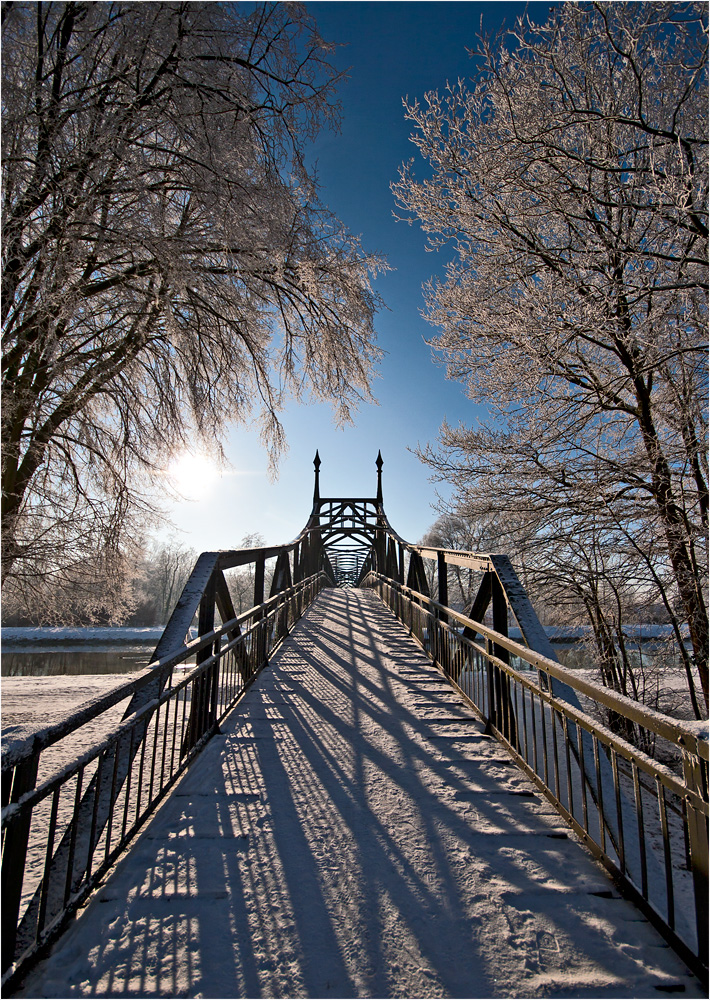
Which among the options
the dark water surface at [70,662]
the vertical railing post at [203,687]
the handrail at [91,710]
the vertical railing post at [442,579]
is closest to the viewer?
the handrail at [91,710]

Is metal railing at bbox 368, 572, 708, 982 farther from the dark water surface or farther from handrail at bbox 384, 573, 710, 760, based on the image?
the dark water surface

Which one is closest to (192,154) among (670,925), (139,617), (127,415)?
(127,415)

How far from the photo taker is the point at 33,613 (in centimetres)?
822

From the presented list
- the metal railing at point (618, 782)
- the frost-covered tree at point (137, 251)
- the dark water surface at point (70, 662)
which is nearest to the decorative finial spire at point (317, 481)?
the dark water surface at point (70, 662)

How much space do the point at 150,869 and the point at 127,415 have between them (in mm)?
6595

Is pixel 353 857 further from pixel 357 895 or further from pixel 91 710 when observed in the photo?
pixel 91 710

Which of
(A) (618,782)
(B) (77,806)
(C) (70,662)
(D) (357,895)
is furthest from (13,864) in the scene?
(C) (70,662)

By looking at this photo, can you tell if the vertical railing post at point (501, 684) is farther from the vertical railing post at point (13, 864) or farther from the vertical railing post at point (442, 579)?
the vertical railing post at point (13, 864)

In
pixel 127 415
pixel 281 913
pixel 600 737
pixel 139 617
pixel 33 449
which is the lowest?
pixel 139 617

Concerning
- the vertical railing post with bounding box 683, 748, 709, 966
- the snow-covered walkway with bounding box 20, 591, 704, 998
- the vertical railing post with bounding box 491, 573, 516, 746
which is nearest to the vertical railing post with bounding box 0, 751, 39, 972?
the snow-covered walkway with bounding box 20, 591, 704, 998

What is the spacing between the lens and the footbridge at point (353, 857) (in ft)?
5.56

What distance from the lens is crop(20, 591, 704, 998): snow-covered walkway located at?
1696 mm

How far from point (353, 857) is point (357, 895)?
0.26m

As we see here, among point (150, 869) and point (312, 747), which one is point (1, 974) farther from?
point (312, 747)
